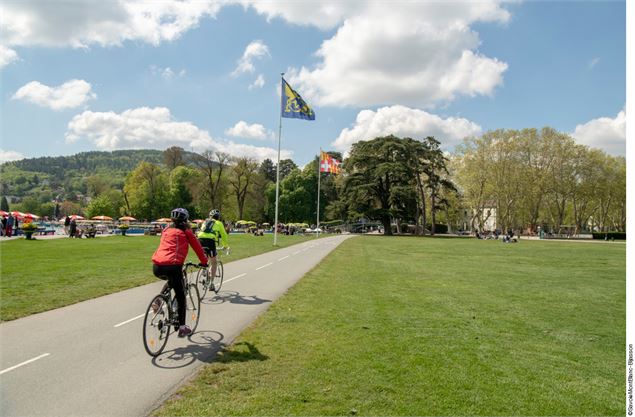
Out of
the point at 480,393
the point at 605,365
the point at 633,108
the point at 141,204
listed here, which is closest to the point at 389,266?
the point at 605,365

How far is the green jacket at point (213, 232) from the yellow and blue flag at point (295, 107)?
2015 centimetres

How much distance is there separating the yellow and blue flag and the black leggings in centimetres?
2534

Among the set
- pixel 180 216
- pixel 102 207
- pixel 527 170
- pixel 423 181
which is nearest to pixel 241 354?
pixel 180 216

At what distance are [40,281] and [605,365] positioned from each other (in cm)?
1403

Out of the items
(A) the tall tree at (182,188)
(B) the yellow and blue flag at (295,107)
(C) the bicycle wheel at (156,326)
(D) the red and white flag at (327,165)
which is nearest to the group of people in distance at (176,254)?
(C) the bicycle wheel at (156,326)

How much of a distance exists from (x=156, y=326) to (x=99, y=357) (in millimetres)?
831

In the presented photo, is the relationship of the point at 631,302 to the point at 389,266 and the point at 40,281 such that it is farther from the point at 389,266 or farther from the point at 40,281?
the point at 389,266

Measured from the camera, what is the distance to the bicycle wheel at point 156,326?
20.1ft

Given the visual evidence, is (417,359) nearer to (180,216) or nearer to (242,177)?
(180,216)

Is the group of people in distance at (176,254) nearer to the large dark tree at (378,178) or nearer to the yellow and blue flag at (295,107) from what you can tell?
the yellow and blue flag at (295,107)

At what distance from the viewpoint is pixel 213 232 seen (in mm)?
11430

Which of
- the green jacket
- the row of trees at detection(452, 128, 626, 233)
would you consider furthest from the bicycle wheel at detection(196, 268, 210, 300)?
the row of trees at detection(452, 128, 626, 233)

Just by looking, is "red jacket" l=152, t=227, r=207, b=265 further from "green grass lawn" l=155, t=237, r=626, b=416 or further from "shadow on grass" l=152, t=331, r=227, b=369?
"green grass lawn" l=155, t=237, r=626, b=416

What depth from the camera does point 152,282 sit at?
1341cm
